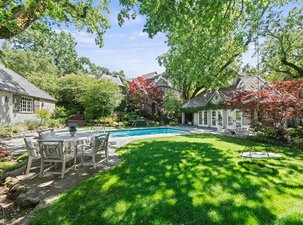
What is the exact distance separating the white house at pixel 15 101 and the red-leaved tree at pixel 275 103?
18.0 m

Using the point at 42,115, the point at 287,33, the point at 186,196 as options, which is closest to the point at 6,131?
the point at 42,115

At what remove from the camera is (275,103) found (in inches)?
386

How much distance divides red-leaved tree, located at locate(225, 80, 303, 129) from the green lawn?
4.40 meters

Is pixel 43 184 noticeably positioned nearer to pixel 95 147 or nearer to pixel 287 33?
pixel 95 147

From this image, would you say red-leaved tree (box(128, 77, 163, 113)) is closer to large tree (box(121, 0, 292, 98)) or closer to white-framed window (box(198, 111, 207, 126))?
white-framed window (box(198, 111, 207, 126))

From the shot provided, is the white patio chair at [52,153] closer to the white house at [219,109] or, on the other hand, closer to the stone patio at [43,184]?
the stone patio at [43,184]

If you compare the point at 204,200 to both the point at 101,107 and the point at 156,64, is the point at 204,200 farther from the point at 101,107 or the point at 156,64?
the point at 156,64

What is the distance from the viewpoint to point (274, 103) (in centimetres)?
982

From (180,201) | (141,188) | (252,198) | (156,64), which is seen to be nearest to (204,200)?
(180,201)

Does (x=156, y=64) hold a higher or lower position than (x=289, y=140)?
higher

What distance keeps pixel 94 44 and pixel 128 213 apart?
10557 millimetres

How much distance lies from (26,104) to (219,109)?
20.8 m

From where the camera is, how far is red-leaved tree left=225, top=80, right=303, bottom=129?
9469 mm

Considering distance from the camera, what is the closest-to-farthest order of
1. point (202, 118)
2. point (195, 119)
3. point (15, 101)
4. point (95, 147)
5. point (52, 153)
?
point (52, 153) < point (95, 147) < point (15, 101) < point (202, 118) < point (195, 119)
